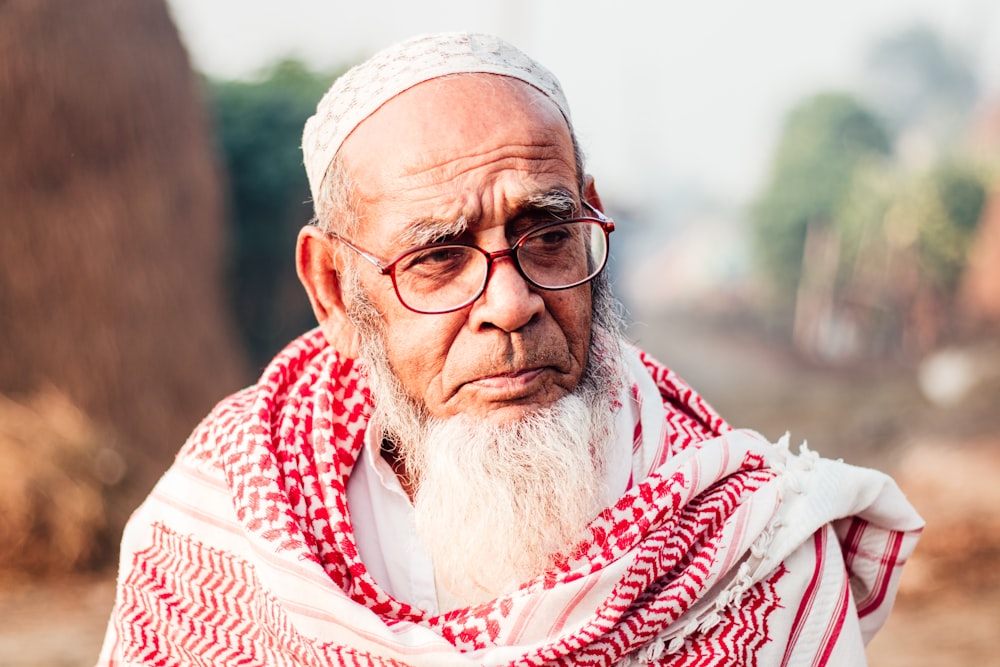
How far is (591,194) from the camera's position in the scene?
252cm

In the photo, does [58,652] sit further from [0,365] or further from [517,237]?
[517,237]

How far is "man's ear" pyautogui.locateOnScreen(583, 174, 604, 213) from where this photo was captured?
2477mm

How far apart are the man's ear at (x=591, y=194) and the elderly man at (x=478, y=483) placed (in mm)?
73

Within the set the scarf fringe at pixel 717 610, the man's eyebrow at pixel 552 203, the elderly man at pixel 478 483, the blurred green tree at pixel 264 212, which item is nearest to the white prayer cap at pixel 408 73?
the elderly man at pixel 478 483

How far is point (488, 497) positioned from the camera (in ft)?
7.27

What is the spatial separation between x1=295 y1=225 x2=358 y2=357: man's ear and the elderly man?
1 centimetres

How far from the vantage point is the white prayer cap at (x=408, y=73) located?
88.6 inches

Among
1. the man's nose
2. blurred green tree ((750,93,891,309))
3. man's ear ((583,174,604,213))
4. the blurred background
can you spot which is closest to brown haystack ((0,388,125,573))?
the blurred background

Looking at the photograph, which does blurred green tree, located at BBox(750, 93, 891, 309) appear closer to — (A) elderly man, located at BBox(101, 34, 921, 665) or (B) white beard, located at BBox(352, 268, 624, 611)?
(A) elderly man, located at BBox(101, 34, 921, 665)

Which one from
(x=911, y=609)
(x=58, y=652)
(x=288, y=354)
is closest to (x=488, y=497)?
(x=288, y=354)

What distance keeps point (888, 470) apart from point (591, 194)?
378 inches

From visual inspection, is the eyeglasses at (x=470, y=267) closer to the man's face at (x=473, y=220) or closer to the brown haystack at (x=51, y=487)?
the man's face at (x=473, y=220)

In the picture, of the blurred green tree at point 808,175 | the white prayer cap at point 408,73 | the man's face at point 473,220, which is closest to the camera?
the man's face at point 473,220

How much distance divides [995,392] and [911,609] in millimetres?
5964
